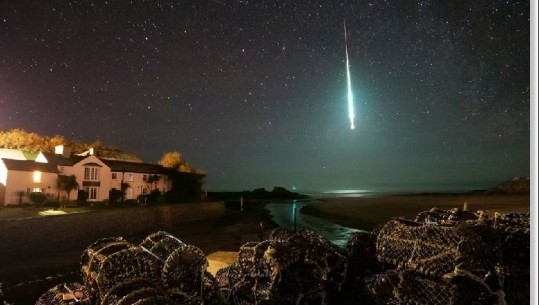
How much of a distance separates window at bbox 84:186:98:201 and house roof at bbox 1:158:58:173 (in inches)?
123

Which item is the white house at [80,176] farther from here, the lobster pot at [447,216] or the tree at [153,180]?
the lobster pot at [447,216]

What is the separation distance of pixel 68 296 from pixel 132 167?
31586 mm

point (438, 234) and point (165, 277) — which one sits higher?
point (438, 234)

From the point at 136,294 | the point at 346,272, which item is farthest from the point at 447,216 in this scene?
the point at 136,294

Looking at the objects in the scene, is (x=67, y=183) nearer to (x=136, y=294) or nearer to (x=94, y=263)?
(x=94, y=263)

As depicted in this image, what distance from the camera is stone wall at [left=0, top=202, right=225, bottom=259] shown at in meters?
15.6

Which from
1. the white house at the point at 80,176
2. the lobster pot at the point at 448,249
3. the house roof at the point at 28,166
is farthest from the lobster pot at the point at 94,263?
the house roof at the point at 28,166

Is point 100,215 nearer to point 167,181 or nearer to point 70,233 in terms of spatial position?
point 70,233

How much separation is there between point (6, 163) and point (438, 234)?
2904 centimetres

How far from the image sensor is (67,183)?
1101 inches

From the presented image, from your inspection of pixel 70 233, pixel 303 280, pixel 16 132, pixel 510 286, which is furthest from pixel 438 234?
pixel 16 132

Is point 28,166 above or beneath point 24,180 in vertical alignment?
above

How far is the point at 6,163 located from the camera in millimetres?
24734

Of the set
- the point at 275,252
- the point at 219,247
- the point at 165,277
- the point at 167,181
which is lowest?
the point at 219,247
